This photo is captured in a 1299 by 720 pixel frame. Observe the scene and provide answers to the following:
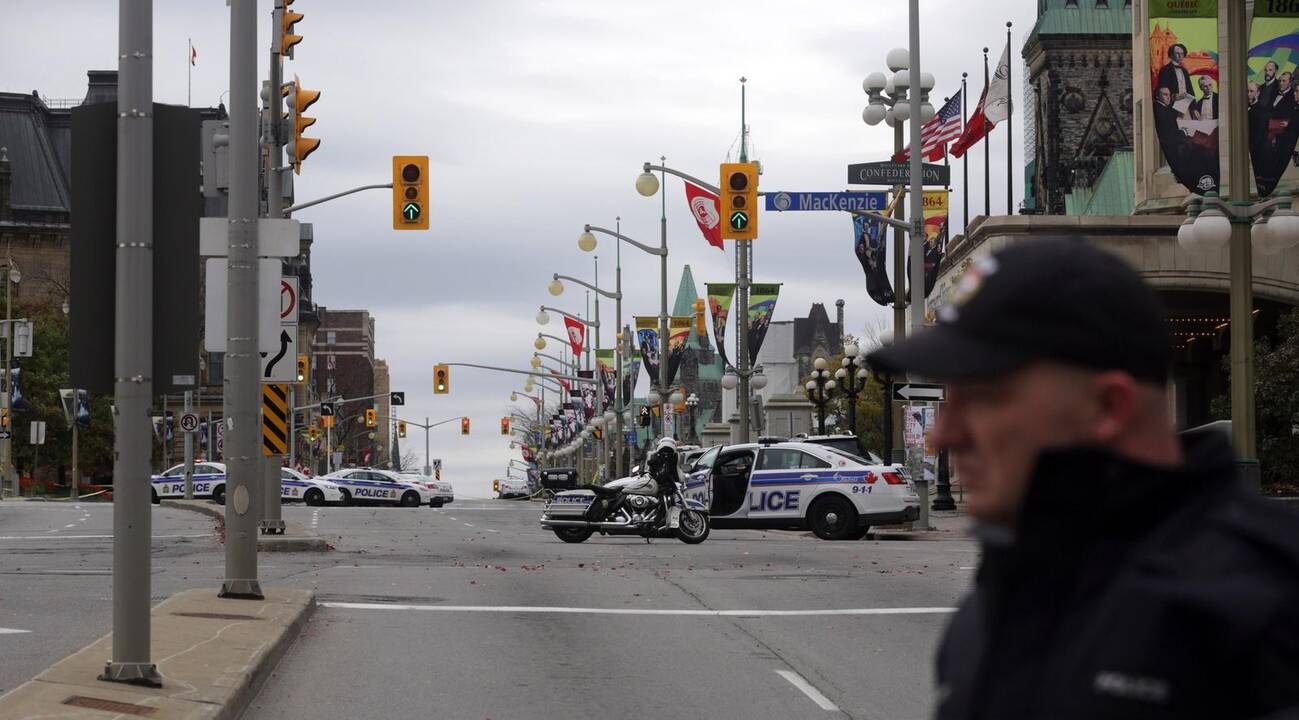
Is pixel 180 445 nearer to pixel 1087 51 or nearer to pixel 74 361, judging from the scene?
pixel 1087 51

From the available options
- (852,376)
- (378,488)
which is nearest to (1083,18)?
(378,488)

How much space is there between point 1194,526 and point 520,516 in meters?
43.3

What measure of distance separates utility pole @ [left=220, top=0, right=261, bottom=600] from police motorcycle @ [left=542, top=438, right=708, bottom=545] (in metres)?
12.9

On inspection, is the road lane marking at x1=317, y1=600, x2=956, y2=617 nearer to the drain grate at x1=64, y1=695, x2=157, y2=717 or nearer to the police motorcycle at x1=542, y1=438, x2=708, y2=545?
the drain grate at x1=64, y1=695, x2=157, y2=717

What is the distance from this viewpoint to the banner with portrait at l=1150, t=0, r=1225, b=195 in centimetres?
2691

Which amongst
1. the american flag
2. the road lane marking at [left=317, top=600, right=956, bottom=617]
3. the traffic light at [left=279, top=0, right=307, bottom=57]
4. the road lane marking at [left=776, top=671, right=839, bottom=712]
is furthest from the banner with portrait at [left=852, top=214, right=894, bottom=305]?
the road lane marking at [left=776, top=671, right=839, bottom=712]

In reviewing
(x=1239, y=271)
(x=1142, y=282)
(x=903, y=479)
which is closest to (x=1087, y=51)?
(x=903, y=479)

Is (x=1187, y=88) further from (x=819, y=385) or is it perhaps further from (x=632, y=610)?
(x=632, y=610)

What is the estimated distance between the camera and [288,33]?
24891mm

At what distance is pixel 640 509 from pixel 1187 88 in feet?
41.3

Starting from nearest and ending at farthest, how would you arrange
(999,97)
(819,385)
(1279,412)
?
1. (1279,412)
2. (819,385)
3. (999,97)

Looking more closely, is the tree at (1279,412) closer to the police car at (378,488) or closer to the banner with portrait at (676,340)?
the banner with portrait at (676,340)

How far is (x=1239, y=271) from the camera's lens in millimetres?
19828

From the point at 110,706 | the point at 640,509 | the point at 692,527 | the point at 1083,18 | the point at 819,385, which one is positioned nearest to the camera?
the point at 110,706
